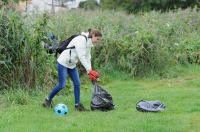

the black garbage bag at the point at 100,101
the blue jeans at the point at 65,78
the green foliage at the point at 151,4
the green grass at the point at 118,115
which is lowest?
the green grass at the point at 118,115

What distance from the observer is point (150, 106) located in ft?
37.2

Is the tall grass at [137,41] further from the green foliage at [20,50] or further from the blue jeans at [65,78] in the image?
the blue jeans at [65,78]

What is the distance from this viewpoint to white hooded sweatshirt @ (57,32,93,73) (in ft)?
35.0

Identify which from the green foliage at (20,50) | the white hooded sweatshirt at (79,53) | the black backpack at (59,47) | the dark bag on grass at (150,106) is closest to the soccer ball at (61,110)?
the white hooded sweatshirt at (79,53)

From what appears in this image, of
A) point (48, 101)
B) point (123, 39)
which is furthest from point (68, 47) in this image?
point (123, 39)

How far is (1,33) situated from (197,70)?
688 centimetres

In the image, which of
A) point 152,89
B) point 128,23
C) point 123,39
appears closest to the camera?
point 152,89

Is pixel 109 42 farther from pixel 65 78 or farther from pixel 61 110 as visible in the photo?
pixel 61 110

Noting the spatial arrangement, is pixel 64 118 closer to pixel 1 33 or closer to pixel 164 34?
pixel 1 33

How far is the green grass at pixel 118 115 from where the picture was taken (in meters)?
9.57

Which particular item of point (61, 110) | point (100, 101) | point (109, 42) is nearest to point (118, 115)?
point (100, 101)

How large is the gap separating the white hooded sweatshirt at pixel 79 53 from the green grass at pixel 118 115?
972mm

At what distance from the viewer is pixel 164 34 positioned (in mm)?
17859

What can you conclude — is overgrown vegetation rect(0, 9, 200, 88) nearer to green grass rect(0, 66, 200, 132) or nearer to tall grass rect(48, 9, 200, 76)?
tall grass rect(48, 9, 200, 76)
